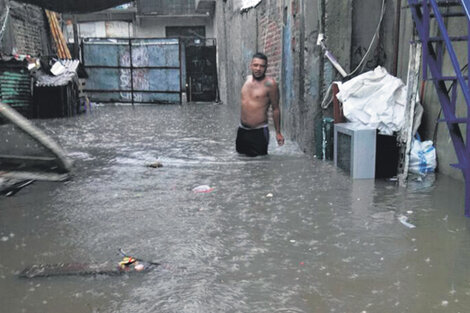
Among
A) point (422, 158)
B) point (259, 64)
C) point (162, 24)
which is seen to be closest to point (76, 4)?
point (259, 64)

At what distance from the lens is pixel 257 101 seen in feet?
19.7

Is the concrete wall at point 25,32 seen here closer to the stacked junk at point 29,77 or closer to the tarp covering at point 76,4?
the stacked junk at point 29,77

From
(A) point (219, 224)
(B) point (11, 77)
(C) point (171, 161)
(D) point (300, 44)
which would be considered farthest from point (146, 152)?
(B) point (11, 77)

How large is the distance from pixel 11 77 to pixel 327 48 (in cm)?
845

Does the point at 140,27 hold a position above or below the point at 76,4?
above

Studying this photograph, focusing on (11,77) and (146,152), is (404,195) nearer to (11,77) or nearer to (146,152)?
(146,152)

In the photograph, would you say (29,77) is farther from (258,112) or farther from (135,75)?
(258,112)

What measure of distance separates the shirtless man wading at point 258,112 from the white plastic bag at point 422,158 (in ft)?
6.12

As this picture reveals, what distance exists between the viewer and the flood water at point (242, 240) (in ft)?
7.39

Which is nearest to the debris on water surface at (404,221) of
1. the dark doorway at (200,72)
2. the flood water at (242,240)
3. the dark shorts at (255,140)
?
the flood water at (242,240)

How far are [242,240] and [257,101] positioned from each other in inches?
130

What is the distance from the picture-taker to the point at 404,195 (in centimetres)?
400

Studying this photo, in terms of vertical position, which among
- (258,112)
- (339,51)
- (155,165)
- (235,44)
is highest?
(235,44)

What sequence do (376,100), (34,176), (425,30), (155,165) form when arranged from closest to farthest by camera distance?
(34,176), (425,30), (376,100), (155,165)
